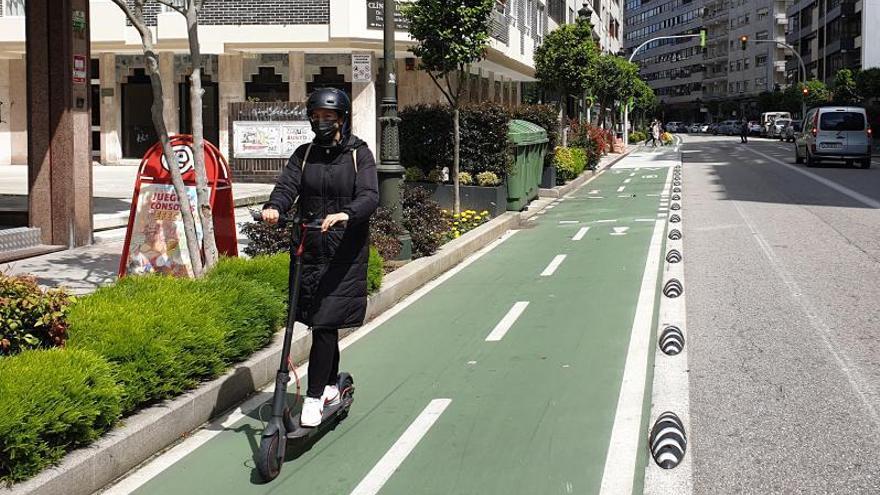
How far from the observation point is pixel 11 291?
487 centimetres

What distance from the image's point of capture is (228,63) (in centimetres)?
2981

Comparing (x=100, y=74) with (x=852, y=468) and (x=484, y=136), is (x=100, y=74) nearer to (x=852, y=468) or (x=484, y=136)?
(x=484, y=136)

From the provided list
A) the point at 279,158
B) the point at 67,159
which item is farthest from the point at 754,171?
the point at 67,159

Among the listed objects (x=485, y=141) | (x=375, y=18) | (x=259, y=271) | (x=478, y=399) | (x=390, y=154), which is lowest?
(x=478, y=399)

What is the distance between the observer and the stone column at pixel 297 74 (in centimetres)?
2958

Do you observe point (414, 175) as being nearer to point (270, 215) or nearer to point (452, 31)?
point (452, 31)

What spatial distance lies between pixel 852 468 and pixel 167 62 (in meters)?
28.1

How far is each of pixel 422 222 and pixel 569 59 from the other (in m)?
20.8

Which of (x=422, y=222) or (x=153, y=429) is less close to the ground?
(x=422, y=222)

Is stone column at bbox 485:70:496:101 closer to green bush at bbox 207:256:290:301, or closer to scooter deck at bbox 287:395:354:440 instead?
green bush at bbox 207:256:290:301

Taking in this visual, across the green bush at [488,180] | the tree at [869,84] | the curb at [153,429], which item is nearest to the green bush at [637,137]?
the tree at [869,84]

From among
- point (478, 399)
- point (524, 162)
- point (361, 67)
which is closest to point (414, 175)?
A: point (524, 162)

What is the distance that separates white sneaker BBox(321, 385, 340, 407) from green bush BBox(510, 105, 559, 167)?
1731 cm

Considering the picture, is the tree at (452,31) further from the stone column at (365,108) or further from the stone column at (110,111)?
the stone column at (110,111)
